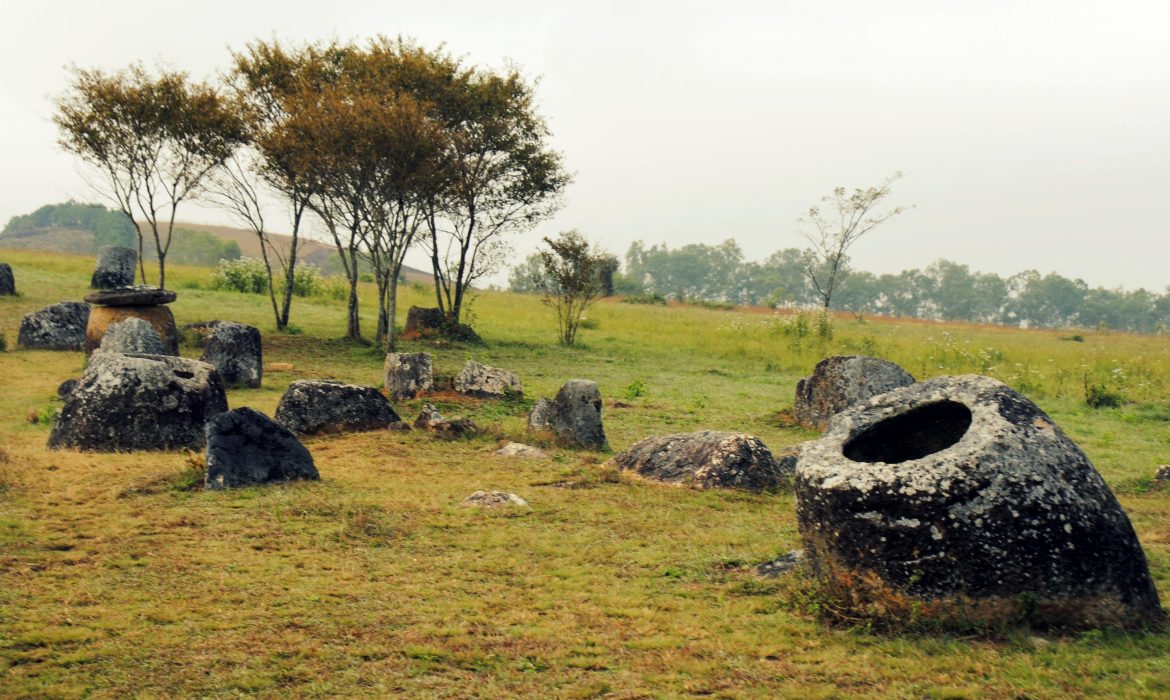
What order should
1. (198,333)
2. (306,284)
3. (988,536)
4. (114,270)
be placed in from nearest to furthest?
(988,536) < (198,333) < (114,270) < (306,284)

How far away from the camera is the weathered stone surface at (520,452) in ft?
42.7

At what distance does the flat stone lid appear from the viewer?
66.6ft

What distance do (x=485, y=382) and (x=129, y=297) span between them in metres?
8.58

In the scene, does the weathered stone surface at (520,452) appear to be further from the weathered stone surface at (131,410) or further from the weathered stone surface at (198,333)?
the weathered stone surface at (198,333)

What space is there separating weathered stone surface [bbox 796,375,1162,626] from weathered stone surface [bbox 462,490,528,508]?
4259 mm

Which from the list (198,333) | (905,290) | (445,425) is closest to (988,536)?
(445,425)

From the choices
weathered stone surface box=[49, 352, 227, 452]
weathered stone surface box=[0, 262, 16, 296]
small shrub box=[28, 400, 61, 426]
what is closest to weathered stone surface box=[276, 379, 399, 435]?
weathered stone surface box=[49, 352, 227, 452]

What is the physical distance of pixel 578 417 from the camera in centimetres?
1430

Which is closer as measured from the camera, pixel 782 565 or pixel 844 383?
pixel 782 565

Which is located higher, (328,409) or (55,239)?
(55,239)

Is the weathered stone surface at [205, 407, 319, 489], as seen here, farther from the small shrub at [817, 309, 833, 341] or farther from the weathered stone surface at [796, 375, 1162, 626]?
the small shrub at [817, 309, 833, 341]

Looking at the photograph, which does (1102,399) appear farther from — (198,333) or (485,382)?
(198,333)

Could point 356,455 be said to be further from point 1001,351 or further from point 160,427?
point 1001,351

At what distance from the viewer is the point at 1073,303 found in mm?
125125
